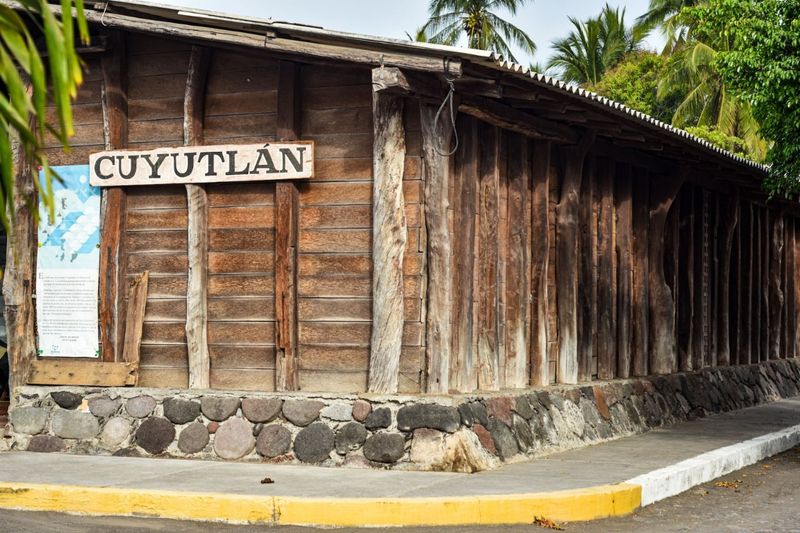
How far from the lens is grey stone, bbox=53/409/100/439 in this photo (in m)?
11.0

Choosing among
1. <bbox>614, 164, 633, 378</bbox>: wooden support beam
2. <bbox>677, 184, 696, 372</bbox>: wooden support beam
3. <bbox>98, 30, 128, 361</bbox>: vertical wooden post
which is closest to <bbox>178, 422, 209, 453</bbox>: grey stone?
<bbox>98, 30, 128, 361</bbox>: vertical wooden post

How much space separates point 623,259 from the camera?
14.8 meters

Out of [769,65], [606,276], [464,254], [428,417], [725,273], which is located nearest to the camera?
[428,417]

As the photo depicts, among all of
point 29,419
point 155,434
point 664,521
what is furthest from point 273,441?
point 664,521

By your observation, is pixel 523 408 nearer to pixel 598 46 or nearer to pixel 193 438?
pixel 193 438

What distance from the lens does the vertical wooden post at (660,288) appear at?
1548cm

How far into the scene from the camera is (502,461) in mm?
10352

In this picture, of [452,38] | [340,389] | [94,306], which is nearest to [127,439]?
[94,306]

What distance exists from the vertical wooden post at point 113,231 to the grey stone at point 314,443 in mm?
2225

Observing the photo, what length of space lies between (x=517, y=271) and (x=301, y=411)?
2.92 meters

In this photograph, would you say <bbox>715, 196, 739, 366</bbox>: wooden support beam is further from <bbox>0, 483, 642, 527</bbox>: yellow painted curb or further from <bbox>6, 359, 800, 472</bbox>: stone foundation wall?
<bbox>0, 483, 642, 527</bbox>: yellow painted curb

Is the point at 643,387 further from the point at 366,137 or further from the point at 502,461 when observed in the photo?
the point at 366,137

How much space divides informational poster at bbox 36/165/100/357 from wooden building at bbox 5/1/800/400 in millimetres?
139

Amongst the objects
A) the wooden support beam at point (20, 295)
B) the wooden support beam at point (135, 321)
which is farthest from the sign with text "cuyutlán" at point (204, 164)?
Answer: the wooden support beam at point (135, 321)
